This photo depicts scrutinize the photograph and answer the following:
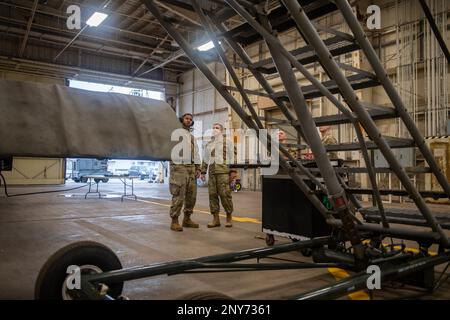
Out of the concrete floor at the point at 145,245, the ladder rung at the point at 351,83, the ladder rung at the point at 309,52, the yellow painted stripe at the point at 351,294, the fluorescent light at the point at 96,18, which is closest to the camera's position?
the ladder rung at the point at 309,52

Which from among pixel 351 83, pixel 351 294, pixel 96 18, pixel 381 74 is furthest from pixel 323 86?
pixel 96 18

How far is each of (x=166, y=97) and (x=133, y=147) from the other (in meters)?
21.7

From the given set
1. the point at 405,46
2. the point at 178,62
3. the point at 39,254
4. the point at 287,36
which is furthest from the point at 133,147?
the point at 178,62

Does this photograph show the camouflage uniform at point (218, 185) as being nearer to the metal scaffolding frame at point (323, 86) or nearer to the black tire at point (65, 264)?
the metal scaffolding frame at point (323, 86)

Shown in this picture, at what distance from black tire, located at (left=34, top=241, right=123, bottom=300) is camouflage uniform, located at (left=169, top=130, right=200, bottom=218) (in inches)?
136

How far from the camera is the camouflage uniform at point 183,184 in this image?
19.3 ft

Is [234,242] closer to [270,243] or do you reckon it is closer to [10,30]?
[270,243]

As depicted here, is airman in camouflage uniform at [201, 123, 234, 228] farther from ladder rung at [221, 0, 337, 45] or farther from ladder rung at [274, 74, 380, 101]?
ladder rung at [221, 0, 337, 45]

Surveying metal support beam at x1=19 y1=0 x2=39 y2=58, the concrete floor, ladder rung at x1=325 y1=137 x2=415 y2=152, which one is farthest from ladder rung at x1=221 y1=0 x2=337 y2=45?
Answer: metal support beam at x1=19 y1=0 x2=39 y2=58

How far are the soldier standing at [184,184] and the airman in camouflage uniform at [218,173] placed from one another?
324 millimetres

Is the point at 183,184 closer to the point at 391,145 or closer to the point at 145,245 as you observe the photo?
the point at 145,245

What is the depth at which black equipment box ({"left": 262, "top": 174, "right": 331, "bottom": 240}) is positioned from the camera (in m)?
4.05

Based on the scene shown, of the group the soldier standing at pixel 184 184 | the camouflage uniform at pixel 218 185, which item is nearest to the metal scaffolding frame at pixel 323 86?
the soldier standing at pixel 184 184

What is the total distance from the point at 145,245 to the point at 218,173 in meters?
2.14
